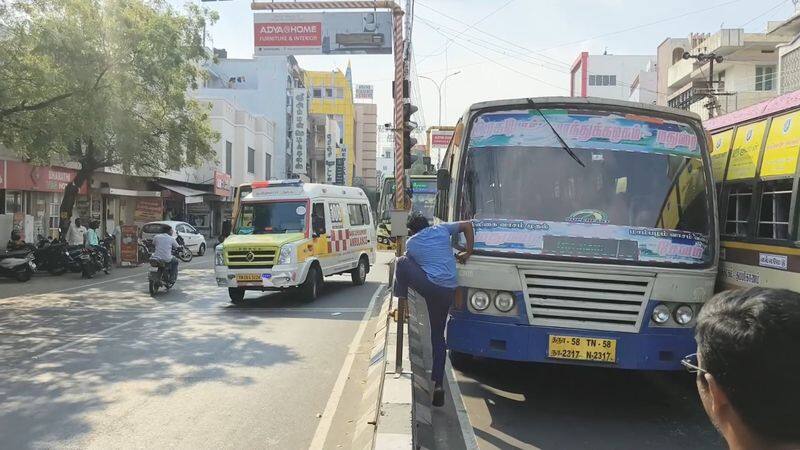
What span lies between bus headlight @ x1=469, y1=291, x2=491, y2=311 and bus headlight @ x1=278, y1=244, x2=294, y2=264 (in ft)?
23.7

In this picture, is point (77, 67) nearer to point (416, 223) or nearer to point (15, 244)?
point (15, 244)

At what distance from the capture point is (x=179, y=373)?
22.2 ft

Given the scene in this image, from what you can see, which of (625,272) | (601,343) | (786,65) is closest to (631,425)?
(601,343)

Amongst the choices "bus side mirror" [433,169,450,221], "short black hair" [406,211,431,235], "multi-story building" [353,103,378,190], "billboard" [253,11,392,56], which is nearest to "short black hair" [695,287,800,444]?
"short black hair" [406,211,431,235]

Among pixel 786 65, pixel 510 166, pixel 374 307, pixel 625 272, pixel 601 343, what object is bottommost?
pixel 374 307

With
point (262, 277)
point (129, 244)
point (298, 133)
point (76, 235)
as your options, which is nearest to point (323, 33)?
point (262, 277)

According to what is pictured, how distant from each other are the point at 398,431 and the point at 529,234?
2020 mm

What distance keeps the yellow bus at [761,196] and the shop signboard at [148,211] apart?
82.3ft

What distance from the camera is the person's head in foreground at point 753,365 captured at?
1245 mm

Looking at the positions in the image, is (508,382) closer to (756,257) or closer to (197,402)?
(756,257)

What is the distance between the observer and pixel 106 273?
1850 centimetres

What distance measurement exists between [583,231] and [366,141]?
4348 inches

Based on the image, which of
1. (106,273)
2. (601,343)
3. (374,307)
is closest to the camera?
(601,343)

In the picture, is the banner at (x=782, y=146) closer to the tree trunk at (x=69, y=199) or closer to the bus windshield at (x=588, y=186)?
the bus windshield at (x=588, y=186)
